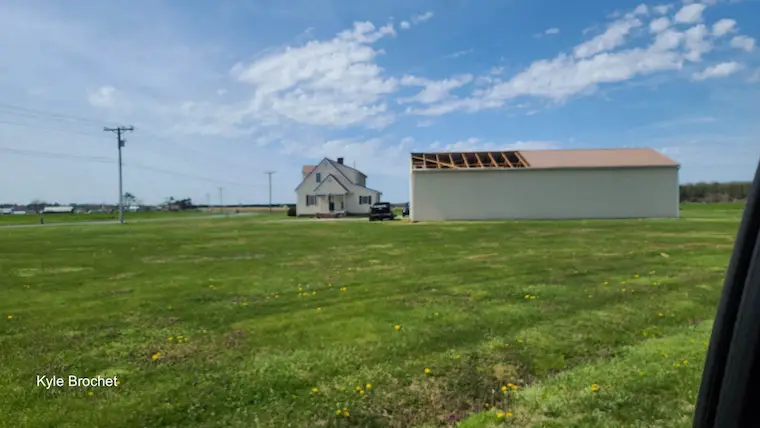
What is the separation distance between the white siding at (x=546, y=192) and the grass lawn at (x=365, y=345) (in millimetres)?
26342

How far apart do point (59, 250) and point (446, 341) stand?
18.2 m

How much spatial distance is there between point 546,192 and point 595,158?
6307 mm

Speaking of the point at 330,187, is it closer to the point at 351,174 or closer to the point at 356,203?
the point at 356,203

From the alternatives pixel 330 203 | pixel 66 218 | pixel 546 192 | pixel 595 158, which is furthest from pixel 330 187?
pixel 66 218

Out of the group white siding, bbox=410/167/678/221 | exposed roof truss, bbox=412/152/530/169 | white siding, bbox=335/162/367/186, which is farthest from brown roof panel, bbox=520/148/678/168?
white siding, bbox=335/162/367/186

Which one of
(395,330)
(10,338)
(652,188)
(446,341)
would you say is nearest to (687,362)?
(446,341)

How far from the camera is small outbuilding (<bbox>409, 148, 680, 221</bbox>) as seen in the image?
37.8 meters

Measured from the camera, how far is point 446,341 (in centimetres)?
612

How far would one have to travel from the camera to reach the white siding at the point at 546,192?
37.9 meters

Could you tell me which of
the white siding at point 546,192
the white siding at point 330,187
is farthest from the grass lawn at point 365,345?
the white siding at point 330,187

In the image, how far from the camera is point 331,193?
61.6 meters

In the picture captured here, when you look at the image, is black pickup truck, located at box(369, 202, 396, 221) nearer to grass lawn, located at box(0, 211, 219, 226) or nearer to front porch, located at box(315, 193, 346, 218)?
front porch, located at box(315, 193, 346, 218)

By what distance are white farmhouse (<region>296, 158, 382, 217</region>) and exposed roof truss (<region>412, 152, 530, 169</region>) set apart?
19062 mm

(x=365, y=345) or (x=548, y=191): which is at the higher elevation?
(x=548, y=191)
